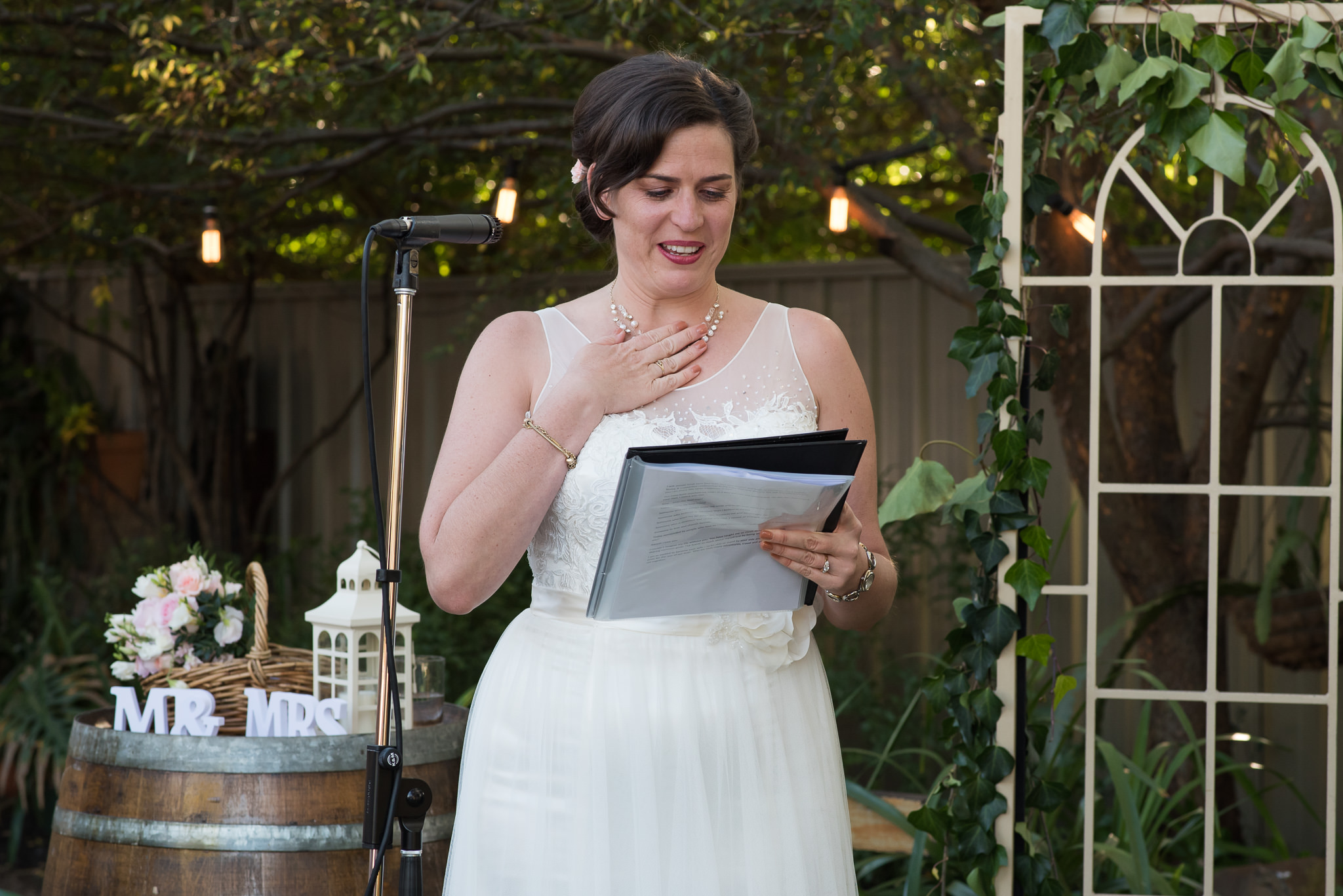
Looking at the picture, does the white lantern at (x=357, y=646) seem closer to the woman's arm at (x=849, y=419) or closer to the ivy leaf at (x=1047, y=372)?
the woman's arm at (x=849, y=419)

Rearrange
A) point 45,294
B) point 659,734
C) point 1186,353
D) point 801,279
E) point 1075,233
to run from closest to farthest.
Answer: point 659,734 → point 1075,233 → point 1186,353 → point 801,279 → point 45,294

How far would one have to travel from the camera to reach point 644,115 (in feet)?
4.84

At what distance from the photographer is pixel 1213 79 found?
2.02 m

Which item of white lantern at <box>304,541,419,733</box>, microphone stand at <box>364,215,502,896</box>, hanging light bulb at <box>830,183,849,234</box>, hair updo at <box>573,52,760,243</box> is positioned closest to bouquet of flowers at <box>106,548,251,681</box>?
white lantern at <box>304,541,419,733</box>

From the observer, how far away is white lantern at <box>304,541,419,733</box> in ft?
7.13

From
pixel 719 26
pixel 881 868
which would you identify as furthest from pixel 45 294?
pixel 881 868

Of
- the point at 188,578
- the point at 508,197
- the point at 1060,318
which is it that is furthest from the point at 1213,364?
the point at 508,197

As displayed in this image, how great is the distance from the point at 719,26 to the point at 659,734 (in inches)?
94.9

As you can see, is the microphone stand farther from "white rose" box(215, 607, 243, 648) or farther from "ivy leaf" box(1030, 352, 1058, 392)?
"ivy leaf" box(1030, 352, 1058, 392)

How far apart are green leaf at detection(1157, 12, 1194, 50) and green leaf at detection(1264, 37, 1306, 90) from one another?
0.44ft

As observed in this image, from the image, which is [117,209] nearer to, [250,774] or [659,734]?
[250,774]

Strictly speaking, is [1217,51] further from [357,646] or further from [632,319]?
[357,646]

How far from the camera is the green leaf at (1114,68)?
2.01 metres

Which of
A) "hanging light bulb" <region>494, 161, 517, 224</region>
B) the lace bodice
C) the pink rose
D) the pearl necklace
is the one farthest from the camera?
"hanging light bulb" <region>494, 161, 517, 224</region>
